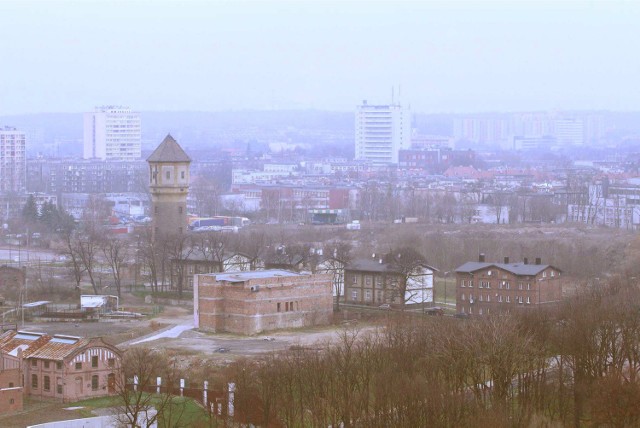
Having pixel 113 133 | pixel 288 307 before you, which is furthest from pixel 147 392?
pixel 113 133

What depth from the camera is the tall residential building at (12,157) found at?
98562mm

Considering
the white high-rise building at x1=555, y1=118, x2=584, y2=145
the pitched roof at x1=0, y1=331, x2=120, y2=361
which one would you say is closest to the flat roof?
the pitched roof at x1=0, y1=331, x2=120, y2=361

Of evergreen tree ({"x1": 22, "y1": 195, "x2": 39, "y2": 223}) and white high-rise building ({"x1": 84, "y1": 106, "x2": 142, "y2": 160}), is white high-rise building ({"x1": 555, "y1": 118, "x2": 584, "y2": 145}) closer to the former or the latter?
white high-rise building ({"x1": 84, "y1": 106, "x2": 142, "y2": 160})

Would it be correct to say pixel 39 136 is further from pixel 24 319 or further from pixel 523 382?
pixel 523 382

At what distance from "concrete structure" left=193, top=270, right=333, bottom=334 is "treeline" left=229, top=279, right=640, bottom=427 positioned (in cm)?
381

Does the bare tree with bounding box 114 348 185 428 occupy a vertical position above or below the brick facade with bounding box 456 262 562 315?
below

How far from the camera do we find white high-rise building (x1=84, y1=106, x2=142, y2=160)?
415ft

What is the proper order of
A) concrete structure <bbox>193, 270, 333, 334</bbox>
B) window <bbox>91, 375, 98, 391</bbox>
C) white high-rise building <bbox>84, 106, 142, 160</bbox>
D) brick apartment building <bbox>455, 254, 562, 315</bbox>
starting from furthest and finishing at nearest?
white high-rise building <bbox>84, 106, 142, 160</bbox> → brick apartment building <bbox>455, 254, 562, 315</bbox> → concrete structure <bbox>193, 270, 333, 334</bbox> → window <bbox>91, 375, 98, 391</bbox>

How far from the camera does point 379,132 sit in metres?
144

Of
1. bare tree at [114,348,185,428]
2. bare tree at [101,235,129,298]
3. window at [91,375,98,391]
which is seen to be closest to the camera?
bare tree at [114,348,185,428]

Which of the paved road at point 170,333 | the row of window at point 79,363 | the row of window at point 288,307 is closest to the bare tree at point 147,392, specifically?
the row of window at point 79,363

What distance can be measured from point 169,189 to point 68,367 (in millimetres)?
20708

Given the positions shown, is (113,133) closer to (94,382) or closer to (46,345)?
(46,345)

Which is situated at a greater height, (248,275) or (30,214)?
(248,275)
